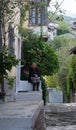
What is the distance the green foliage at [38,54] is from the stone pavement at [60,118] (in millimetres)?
1820

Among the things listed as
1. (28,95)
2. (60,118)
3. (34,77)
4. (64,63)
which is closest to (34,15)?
(34,77)

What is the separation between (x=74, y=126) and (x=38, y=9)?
13.6 ft

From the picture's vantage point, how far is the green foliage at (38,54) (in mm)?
17719

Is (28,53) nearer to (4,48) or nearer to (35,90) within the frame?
(35,90)

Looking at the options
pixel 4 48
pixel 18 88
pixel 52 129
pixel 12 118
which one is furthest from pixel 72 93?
pixel 12 118

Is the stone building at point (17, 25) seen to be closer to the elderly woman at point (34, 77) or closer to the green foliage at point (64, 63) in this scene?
the elderly woman at point (34, 77)

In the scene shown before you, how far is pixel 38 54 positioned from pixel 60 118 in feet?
12.7

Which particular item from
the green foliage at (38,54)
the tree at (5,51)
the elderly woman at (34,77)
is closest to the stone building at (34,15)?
the elderly woman at (34,77)

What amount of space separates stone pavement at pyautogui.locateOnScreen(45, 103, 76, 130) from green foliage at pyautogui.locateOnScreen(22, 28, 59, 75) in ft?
5.97

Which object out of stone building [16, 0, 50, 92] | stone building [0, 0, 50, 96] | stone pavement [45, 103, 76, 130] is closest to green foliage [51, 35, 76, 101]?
stone building [16, 0, 50, 92]

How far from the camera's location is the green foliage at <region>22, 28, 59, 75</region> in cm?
Answer: 1772

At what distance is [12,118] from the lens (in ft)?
20.9

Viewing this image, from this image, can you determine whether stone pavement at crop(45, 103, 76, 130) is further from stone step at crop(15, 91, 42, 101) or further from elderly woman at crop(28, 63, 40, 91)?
elderly woman at crop(28, 63, 40, 91)

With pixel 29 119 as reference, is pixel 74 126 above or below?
below
